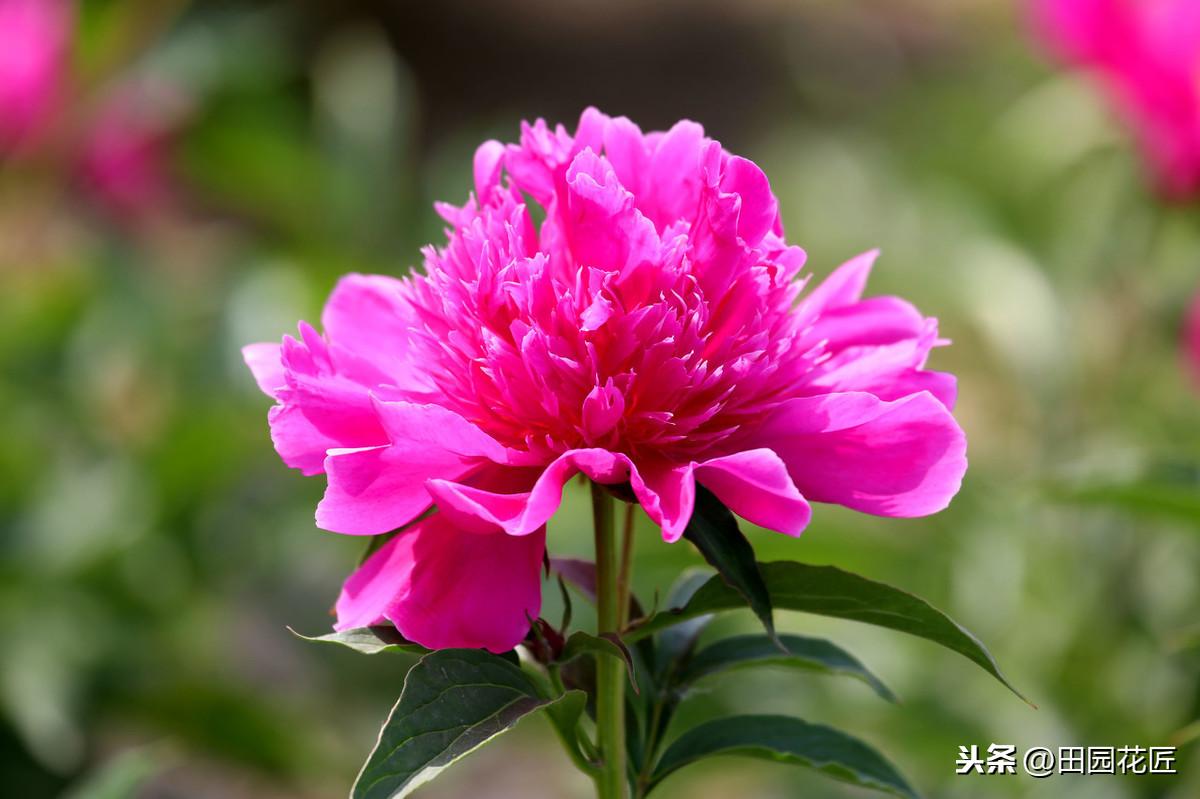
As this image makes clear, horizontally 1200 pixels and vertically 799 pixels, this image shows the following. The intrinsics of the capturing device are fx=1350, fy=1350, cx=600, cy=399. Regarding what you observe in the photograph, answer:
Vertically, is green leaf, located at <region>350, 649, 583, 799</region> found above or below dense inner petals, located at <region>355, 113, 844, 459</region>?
below

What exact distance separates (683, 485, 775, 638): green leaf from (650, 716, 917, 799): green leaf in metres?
0.09

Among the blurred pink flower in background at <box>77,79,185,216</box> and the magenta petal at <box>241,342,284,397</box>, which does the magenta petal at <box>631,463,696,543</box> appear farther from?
the blurred pink flower in background at <box>77,79,185,216</box>

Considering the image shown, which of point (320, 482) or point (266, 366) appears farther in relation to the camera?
point (320, 482)

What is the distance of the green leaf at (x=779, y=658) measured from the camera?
57 cm

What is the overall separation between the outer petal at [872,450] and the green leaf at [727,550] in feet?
0.10

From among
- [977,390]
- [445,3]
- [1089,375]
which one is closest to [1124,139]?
[1089,375]

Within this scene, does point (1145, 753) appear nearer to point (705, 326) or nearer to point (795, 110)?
point (705, 326)

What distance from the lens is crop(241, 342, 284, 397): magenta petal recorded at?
1.81 ft

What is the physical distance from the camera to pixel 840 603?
0.51m

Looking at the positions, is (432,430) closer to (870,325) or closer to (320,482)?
(870,325)

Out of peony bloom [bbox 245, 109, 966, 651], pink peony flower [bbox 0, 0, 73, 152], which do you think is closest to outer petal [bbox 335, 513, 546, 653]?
peony bloom [bbox 245, 109, 966, 651]

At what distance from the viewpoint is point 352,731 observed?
1.64 metres

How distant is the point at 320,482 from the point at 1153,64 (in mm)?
957

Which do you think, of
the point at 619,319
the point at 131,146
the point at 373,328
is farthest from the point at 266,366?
the point at 131,146
